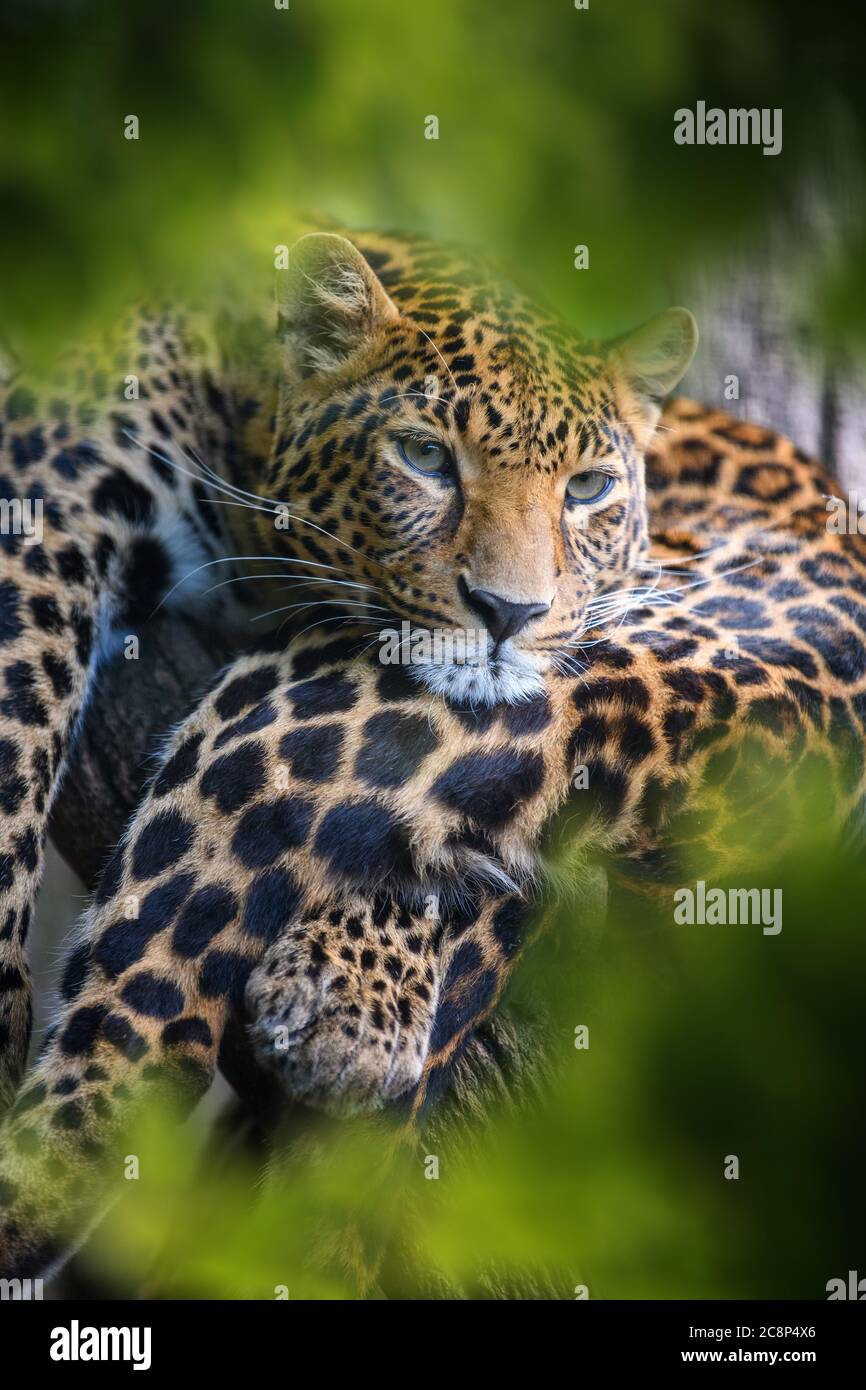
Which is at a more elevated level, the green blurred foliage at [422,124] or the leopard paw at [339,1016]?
the green blurred foliage at [422,124]

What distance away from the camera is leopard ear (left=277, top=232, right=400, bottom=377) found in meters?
2.48

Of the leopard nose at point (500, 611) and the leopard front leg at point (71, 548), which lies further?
the leopard front leg at point (71, 548)

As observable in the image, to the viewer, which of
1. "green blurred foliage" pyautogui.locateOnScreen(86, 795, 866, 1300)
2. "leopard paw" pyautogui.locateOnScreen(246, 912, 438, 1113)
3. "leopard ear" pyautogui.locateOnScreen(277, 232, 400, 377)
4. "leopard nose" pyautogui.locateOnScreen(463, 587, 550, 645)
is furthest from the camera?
"leopard ear" pyautogui.locateOnScreen(277, 232, 400, 377)

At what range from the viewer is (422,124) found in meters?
1.10

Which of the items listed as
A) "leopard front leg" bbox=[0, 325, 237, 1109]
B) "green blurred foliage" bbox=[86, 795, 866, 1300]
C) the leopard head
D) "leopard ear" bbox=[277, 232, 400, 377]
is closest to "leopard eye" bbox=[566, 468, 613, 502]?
the leopard head

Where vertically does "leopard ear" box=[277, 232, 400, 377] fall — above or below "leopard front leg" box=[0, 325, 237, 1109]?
above

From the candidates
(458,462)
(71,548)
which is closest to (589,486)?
(458,462)

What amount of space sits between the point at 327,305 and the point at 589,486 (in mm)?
585

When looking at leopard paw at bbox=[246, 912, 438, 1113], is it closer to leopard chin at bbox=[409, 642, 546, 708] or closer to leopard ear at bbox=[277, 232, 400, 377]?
leopard chin at bbox=[409, 642, 546, 708]

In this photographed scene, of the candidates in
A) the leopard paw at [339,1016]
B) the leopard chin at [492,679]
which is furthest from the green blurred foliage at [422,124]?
the leopard paw at [339,1016]

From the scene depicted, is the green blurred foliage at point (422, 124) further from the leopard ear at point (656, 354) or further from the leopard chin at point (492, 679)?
the leopard ear at point (656, 354)

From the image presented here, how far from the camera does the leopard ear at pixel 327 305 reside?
248 centimetres

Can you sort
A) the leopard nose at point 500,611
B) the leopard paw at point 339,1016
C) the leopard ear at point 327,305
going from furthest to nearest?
the leopard ear at point 327,305 < the leopard nose at point 500,611 < the leopard paw at point 339,1016

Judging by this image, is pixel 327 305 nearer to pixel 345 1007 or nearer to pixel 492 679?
pixel 492 679
